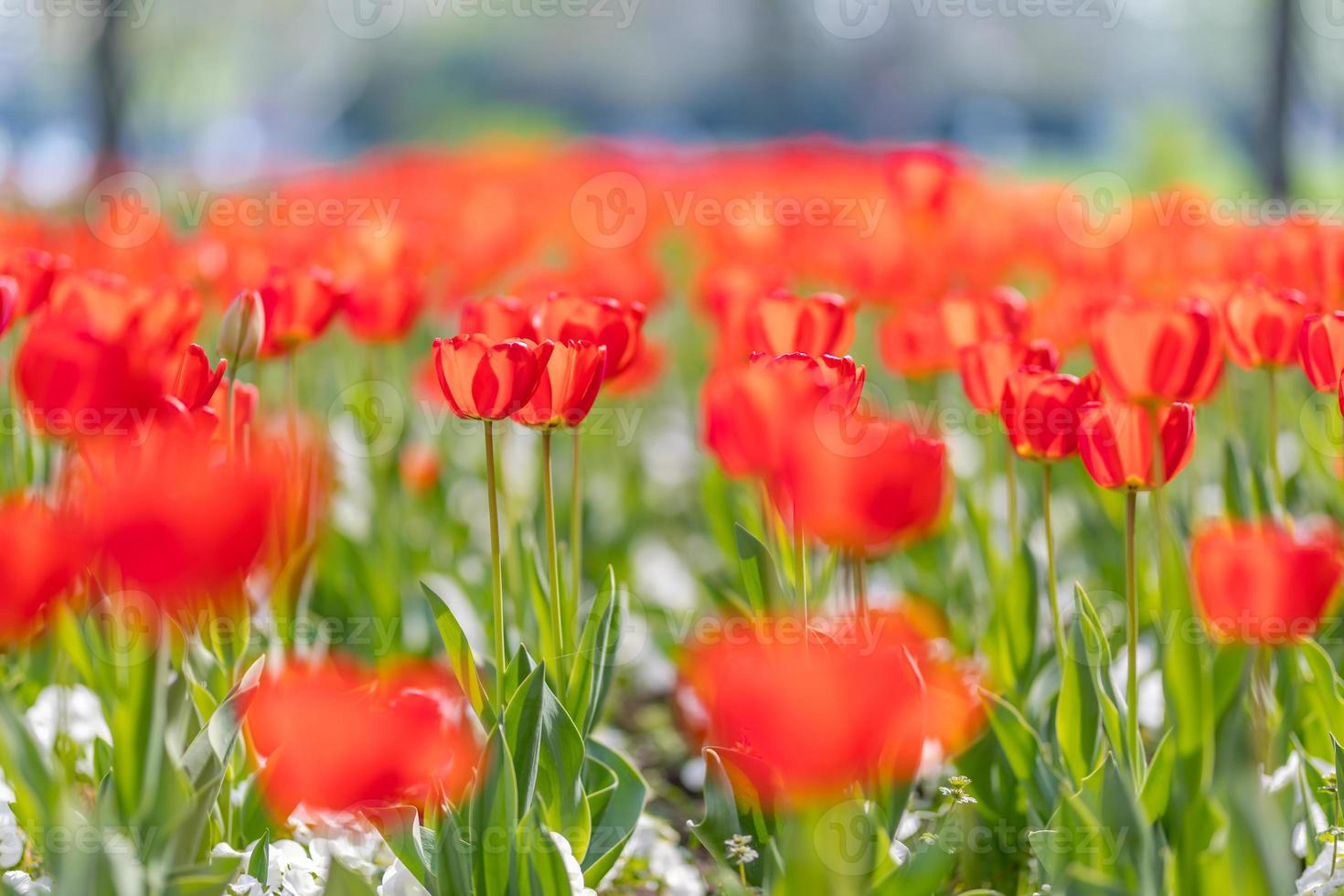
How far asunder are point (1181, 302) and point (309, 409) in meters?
2.43

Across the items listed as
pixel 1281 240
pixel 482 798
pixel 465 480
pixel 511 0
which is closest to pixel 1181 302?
pixel 1281 240

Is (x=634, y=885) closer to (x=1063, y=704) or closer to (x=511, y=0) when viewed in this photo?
(x=1063, y=704)

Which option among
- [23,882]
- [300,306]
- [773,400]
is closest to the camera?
[773,400]

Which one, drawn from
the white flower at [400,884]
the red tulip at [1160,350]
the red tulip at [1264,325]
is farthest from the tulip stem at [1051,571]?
the white flower at [400,884]

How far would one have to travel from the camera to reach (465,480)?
3652mm

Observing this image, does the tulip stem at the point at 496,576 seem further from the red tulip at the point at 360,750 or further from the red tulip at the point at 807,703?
the red tulip at the point at 807,703

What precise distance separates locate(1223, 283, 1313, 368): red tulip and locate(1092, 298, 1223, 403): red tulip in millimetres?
266

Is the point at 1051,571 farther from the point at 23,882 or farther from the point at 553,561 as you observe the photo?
the point at 23,882

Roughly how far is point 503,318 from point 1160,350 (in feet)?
2.71

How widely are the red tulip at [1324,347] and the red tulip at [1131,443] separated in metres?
0.22

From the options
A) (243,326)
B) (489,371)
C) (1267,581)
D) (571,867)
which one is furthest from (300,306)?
(1267,581)

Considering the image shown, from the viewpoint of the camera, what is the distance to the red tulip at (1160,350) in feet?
5.34

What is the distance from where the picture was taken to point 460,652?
164cm

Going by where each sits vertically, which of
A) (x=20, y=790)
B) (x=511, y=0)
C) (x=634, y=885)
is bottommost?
(x=634, y=885)
